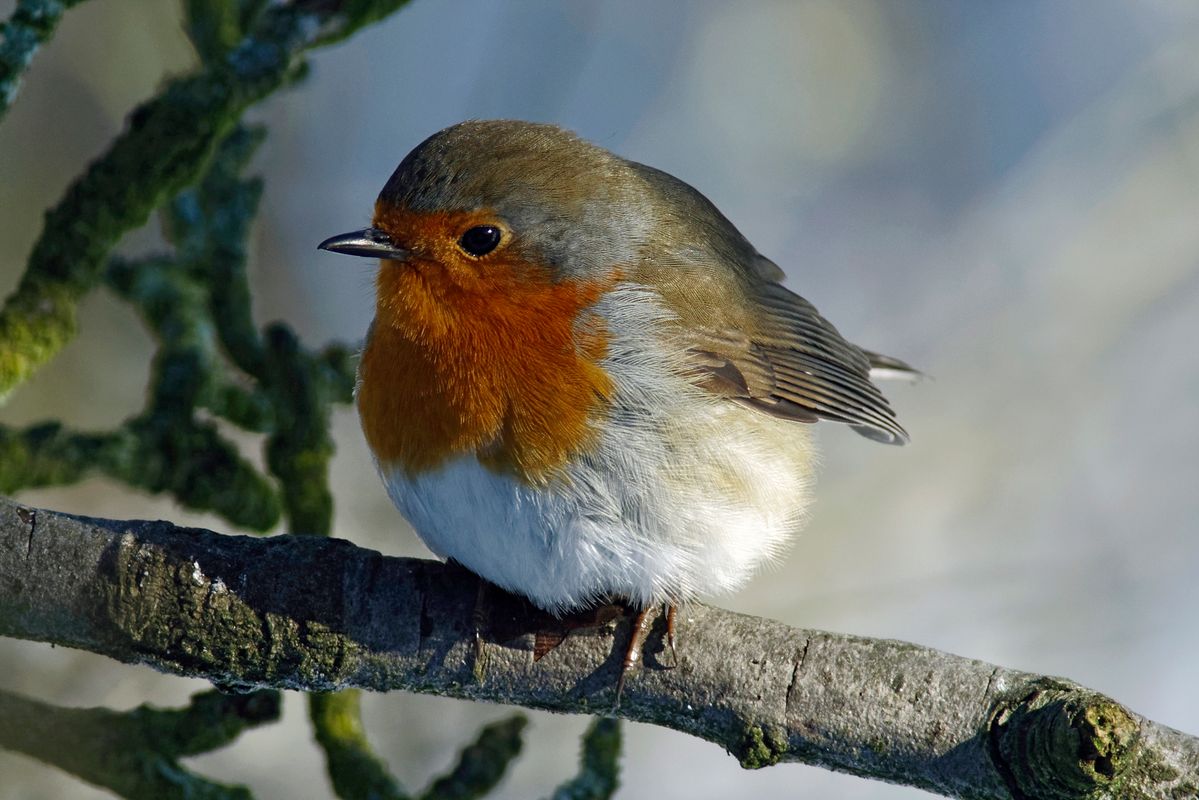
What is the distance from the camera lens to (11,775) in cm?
554

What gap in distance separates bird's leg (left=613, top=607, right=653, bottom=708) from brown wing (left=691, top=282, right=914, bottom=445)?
0.84 meters

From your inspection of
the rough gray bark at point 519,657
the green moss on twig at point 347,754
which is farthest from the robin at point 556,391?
the green moss on twig at point 347,754

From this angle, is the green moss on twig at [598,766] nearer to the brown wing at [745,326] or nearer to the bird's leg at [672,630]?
the bird's leg at [672,630]

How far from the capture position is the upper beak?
3.47 metres

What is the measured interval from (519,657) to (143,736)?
39.5 inches

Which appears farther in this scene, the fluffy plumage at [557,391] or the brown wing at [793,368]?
the brown wing at [793,368]

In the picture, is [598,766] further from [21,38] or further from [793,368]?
[21,38]

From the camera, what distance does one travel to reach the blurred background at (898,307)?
21.0ft

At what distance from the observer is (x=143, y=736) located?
319 centimetres

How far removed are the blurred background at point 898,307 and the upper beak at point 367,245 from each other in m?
2.71

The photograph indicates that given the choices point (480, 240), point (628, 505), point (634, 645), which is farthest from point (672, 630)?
point (480, 240)

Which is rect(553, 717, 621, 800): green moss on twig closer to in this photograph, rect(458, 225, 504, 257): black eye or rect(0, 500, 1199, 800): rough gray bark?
rect(0, 500, 1199, 800): rough gray bark

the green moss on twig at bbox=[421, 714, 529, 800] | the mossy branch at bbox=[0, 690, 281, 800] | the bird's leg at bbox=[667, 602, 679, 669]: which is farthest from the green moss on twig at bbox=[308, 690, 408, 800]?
the bird's leg at bbox=[667, 602, 679, 669]

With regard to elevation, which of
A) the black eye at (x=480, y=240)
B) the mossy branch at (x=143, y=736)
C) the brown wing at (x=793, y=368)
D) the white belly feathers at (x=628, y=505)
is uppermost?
the brown wing at (x=793, y=368)
